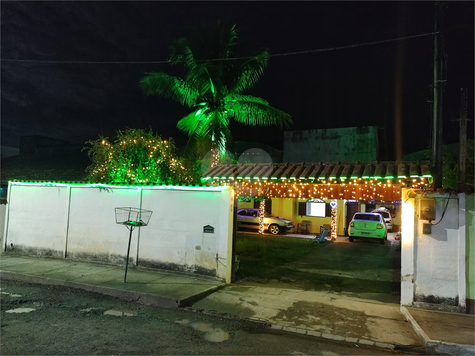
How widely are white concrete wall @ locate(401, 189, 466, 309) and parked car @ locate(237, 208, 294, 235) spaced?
14.0m

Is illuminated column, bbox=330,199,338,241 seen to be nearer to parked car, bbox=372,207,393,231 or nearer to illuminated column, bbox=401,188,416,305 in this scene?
parked car, bbox=372,207,393,231

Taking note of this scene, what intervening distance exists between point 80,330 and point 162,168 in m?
6.84

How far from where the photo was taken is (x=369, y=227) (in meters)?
18.1

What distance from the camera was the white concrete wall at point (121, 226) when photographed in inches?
351

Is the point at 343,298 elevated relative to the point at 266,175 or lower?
lower

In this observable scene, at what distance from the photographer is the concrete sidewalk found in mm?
5551

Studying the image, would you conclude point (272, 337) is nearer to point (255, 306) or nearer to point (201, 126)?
point (255, 306)

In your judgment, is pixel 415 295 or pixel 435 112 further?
pixel 435 112

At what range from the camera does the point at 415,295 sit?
698 cm

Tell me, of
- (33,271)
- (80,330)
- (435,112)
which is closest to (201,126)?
(33,271)

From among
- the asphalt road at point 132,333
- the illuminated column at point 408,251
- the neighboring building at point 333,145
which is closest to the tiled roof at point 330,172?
the illuminated column at point 408,251

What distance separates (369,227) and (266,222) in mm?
5880

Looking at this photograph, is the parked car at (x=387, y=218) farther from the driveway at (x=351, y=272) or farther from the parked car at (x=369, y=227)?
the driveway at (x=351, y=272)

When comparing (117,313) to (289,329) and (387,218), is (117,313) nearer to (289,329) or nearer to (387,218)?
(289,329)
